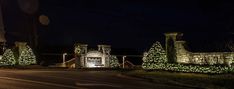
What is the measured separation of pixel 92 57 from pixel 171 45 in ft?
35.6

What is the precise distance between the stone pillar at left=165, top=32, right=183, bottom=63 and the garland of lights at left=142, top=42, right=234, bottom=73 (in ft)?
2.01

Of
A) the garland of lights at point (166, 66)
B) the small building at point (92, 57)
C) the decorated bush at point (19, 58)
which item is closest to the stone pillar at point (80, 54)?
the small building at point (92, 57)

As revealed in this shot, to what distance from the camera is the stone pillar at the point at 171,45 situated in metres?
38.8

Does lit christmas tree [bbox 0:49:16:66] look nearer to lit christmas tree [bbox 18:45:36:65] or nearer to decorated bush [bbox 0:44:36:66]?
decorated bush [bbox 0:44:36:66]

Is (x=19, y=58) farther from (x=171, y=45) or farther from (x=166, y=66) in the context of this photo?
(x=166, y=66)

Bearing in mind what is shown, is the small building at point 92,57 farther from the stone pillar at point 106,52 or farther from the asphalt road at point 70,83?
the asphalt road at point 70,83

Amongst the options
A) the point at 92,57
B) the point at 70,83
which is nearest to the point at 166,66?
the point at 92,57

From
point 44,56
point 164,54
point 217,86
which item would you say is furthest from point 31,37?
point 217,86

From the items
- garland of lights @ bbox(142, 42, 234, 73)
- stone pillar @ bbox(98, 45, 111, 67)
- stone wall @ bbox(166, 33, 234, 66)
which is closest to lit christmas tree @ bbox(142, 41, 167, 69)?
garland of lights @ bbox(142, 42, 234, 73)

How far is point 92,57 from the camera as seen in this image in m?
48.2

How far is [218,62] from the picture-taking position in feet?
117

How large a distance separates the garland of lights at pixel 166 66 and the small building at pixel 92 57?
30.6 feet

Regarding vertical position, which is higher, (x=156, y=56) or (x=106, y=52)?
(x=106, y=52)

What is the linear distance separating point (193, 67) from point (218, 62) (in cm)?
185
